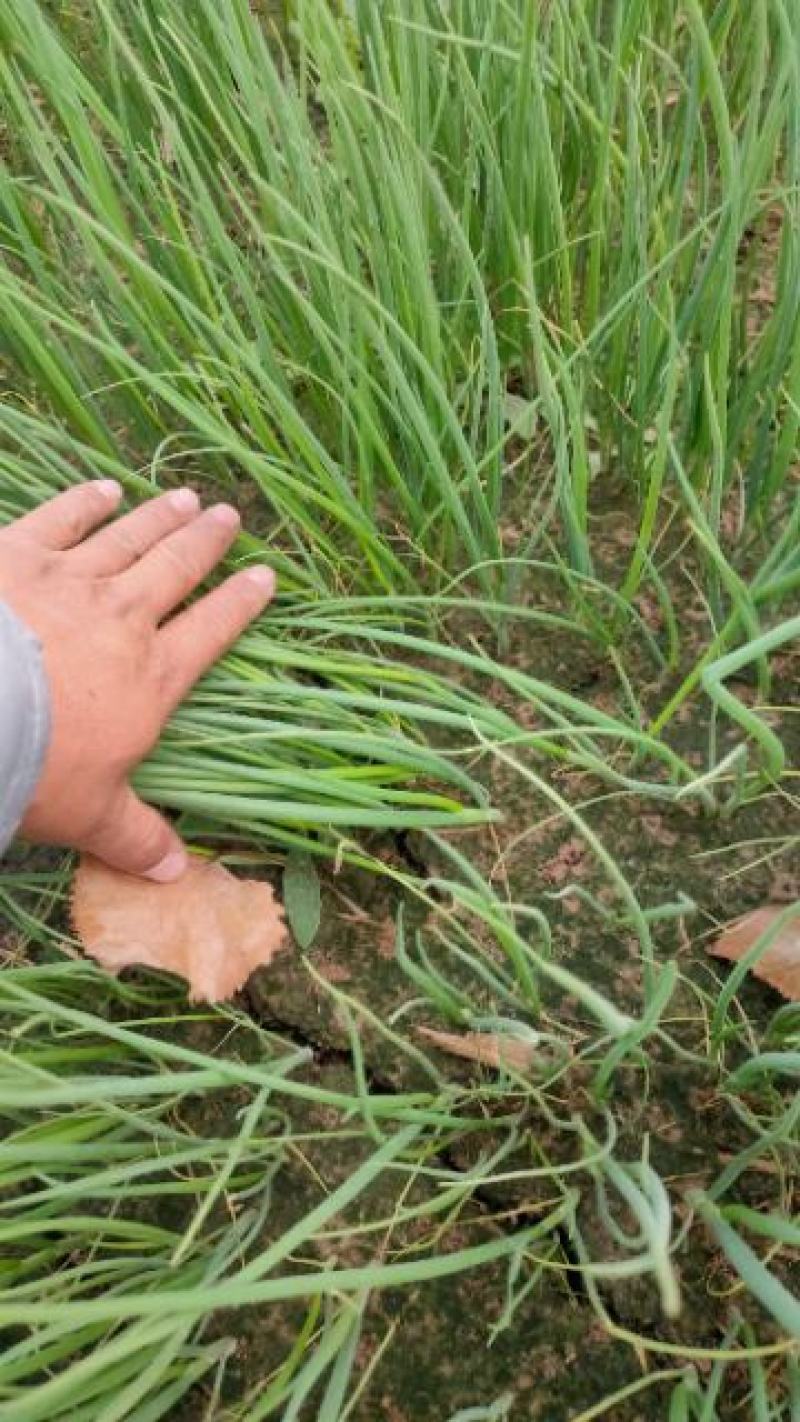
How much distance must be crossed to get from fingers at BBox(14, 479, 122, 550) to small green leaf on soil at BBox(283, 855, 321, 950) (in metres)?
0.34

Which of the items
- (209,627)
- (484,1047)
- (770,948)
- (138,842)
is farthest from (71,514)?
(770,948)

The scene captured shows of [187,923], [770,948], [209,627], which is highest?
[209,627]

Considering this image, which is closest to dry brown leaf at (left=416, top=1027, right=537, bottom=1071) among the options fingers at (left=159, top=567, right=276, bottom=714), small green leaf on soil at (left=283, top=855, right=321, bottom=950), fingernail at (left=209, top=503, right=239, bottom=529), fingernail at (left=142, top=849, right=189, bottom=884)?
small green leaf on soil at (left=283, top=855, right=321, bottom=950)

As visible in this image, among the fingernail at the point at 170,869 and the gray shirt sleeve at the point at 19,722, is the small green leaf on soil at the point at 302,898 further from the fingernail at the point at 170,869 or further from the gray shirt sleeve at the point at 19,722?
the gray shirt sleeve at the point at 19,722

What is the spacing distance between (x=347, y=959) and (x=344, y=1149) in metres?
→ 0.15

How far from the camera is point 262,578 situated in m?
0.88

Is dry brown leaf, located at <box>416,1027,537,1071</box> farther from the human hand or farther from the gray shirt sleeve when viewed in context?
the gray shirt sleeve

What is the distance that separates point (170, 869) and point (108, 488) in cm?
34

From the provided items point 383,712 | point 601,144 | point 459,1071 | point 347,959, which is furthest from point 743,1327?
point 601,144

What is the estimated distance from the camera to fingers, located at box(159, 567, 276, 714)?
815mm

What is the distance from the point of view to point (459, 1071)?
78 cm

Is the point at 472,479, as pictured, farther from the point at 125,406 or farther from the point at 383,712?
the point at 125,406

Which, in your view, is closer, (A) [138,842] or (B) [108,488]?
(A) [138,842]

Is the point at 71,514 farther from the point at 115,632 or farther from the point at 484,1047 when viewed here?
the point at 484,1047
